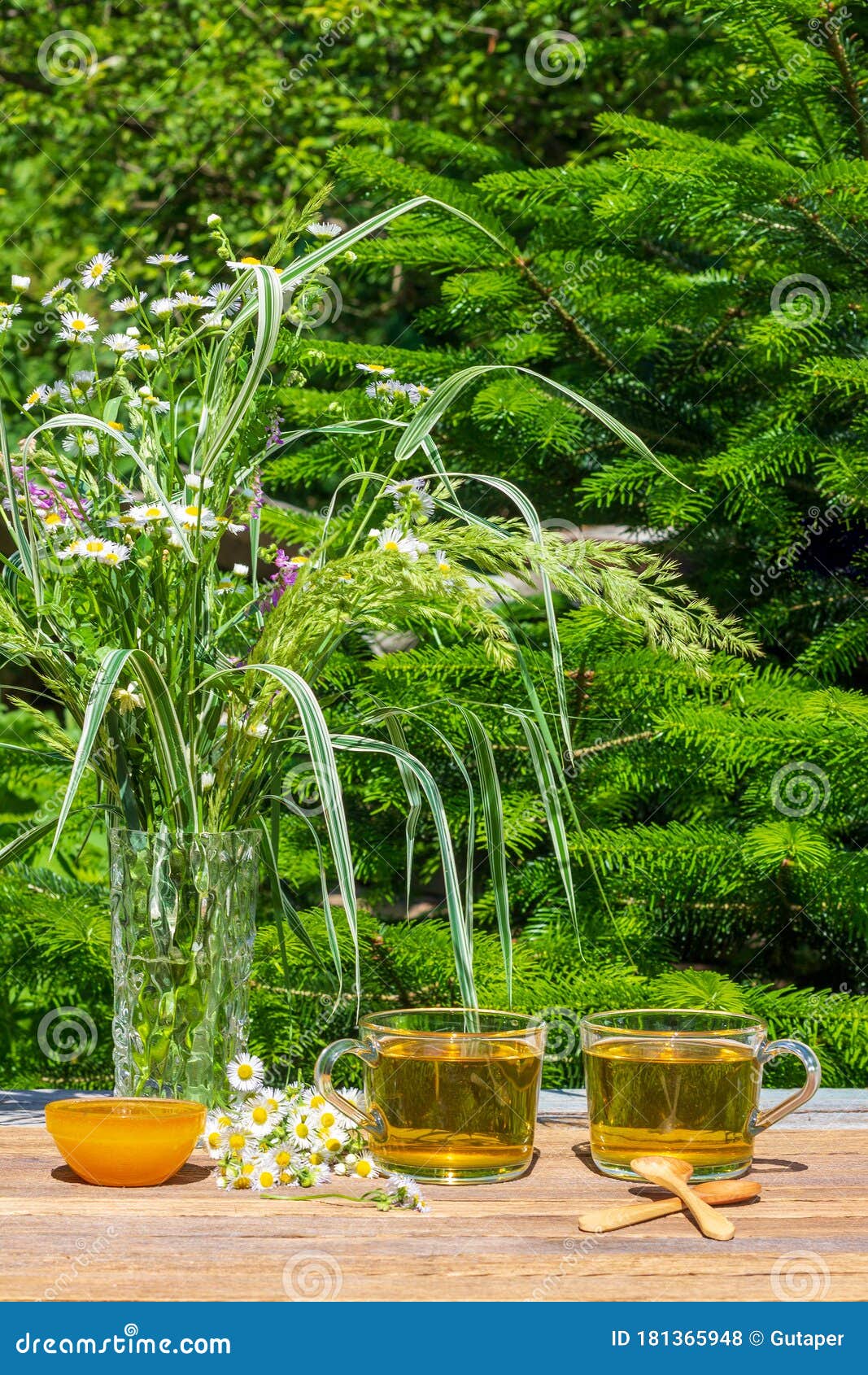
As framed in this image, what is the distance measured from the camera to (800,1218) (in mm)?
880

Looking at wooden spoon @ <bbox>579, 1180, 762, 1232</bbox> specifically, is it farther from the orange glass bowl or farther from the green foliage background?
the green foliage background

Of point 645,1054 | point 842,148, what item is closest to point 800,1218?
point 645,1054

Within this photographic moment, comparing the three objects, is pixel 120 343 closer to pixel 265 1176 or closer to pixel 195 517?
pixel 195 517

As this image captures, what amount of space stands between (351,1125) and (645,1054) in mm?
233

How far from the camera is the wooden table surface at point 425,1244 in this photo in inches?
29.2

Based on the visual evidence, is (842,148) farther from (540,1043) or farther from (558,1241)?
(558,1241)

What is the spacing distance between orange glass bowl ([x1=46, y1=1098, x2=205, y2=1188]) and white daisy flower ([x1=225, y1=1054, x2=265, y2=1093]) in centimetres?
5

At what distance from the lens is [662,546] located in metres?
1.94

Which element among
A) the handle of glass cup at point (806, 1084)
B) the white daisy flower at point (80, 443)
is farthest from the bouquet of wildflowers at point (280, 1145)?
the white daisy flower at point (80, 443)

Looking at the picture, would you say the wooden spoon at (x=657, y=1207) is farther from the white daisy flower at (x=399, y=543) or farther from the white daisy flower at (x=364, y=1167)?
the white daisy flower at (x=399, y=543)

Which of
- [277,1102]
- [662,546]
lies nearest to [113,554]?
[277,1102]

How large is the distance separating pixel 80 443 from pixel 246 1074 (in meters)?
0.50

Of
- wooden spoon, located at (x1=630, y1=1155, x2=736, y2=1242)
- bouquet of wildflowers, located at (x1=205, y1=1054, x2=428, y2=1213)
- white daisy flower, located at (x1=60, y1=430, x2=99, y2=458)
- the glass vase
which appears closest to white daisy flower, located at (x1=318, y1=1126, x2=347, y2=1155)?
bouquet of wildflowers, located at (x1=205, y1=1054, x2=428, y2=1213)
